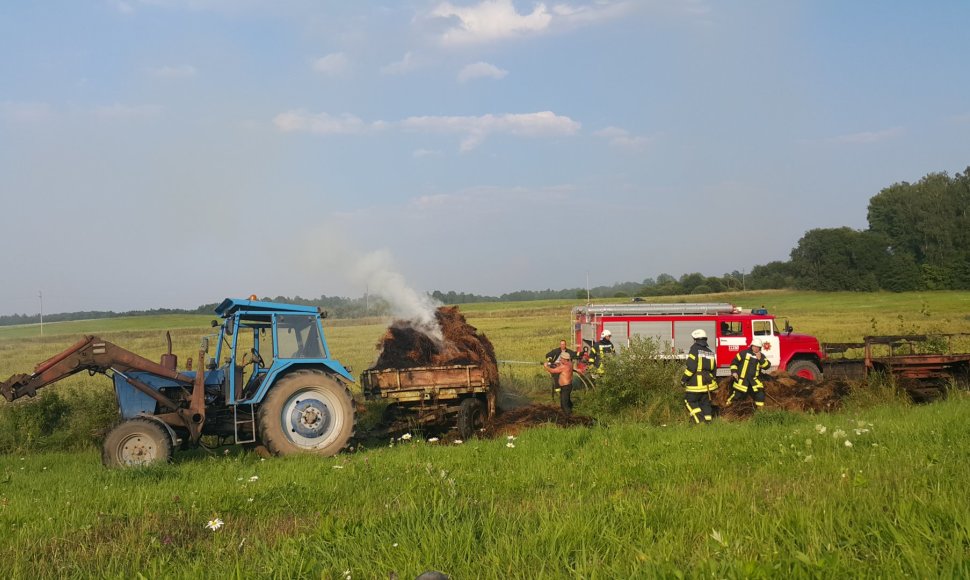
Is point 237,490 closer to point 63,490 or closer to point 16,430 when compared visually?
point 63,490

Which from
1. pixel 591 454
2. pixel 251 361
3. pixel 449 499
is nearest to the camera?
pixel 449 499

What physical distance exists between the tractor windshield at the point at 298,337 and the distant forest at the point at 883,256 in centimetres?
6867

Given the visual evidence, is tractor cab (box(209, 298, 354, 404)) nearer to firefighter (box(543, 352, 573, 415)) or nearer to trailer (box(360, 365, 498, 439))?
trailer (box(360, 365, 498, 439))

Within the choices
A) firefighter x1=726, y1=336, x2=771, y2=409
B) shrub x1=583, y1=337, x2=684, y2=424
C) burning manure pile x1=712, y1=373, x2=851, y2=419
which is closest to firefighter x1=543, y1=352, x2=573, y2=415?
shrub x1=583, y1=337, x2=684, y2=424

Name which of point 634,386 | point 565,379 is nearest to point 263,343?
point 565,379

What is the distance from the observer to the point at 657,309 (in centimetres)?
2230

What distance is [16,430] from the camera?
13.1 metres

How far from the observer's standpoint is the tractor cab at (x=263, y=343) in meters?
11.0

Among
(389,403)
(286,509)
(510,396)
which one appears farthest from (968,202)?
(286,509)

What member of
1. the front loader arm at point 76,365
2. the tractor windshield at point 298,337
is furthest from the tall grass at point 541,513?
the tractor windshield at point 298,337

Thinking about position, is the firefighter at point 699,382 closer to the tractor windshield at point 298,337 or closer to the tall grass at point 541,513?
the tall grass at point 541,513

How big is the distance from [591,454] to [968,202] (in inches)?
3802

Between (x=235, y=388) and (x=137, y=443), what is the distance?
62.3 inches

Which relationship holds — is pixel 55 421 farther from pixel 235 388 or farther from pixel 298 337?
pixel 298 337
